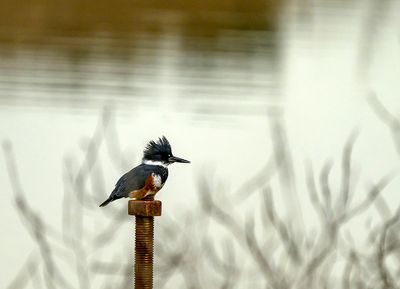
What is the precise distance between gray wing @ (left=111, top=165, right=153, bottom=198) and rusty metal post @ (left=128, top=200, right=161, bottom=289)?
0.47 meters

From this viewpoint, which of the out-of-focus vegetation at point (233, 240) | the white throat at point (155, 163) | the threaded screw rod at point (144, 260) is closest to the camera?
the threaded screw rod at point (144, 260)

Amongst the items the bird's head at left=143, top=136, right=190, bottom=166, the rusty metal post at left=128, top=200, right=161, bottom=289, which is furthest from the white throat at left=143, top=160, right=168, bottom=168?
the rusty metal post at left=128, top=200, right=161, bottom=289

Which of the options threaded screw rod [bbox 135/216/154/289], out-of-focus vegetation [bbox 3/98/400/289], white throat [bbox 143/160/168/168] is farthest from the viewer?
white throat [bbox 143/160/168/168]

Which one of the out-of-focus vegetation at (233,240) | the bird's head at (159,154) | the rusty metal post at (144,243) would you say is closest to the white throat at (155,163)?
the bird's head at (159,154)

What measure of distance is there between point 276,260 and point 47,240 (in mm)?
934

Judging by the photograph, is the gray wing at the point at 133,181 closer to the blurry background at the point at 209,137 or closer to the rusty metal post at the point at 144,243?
the blurry background at the point at 209,137

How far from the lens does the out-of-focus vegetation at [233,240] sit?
3.63 m

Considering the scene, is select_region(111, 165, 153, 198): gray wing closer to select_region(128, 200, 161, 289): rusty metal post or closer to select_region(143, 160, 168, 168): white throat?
select_region(143, 160, 168, 168): white throat

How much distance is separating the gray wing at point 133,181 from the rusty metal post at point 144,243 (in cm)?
47

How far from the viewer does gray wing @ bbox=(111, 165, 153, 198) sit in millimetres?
3680

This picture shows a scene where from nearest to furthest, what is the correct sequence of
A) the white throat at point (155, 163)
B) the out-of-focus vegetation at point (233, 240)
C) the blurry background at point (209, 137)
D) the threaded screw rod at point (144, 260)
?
the threaded screw rod at point (144, 260)
the out-of-focus vegetation at point (233, 240)
the white throat at point (155, 163)
the blurry background at point (209, 137)

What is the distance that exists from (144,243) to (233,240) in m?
1.61

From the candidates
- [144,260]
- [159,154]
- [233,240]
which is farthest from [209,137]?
[144,260]

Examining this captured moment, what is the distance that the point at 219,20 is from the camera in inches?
380
